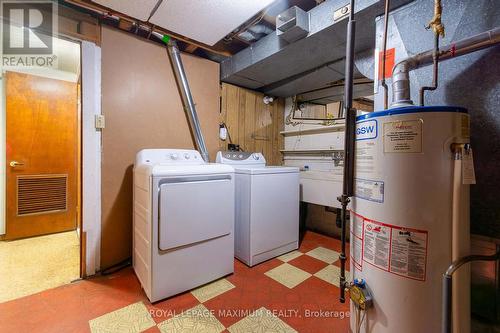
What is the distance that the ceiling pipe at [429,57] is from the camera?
1006mm

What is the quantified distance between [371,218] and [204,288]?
4.61 ft

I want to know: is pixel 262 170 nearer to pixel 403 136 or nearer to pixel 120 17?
pixel 403 136

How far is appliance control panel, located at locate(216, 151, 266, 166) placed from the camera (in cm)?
257

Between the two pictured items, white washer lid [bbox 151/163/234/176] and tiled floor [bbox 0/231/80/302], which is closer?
white washer lid [bbox 151/163/234/176]

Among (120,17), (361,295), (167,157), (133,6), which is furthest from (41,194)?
(361,295)

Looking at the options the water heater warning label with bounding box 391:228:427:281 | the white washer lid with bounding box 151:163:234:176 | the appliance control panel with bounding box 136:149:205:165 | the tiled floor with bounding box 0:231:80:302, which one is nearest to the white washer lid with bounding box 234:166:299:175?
the white washer lid with bounding box 151:163:234:176

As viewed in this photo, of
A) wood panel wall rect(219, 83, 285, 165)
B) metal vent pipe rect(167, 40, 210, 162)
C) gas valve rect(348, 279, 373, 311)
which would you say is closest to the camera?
gas valve rect(348, 279, 373, 311)

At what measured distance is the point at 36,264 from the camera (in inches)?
84.7

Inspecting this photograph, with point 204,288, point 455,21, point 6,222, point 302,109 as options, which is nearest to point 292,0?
point 455,21

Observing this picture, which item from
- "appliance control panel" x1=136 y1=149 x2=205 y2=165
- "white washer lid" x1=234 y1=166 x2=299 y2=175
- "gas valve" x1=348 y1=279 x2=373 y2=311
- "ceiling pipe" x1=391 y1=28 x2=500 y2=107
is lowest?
"gas valve" x1=348 y1=279 x2=373 y2=311

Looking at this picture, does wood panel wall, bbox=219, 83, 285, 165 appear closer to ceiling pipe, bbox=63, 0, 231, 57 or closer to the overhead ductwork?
the overhead ductwork

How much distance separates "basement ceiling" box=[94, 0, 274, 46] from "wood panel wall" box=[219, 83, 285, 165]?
0.95m

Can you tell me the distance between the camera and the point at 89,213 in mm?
1944

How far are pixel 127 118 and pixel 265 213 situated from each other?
1597 millimetres
